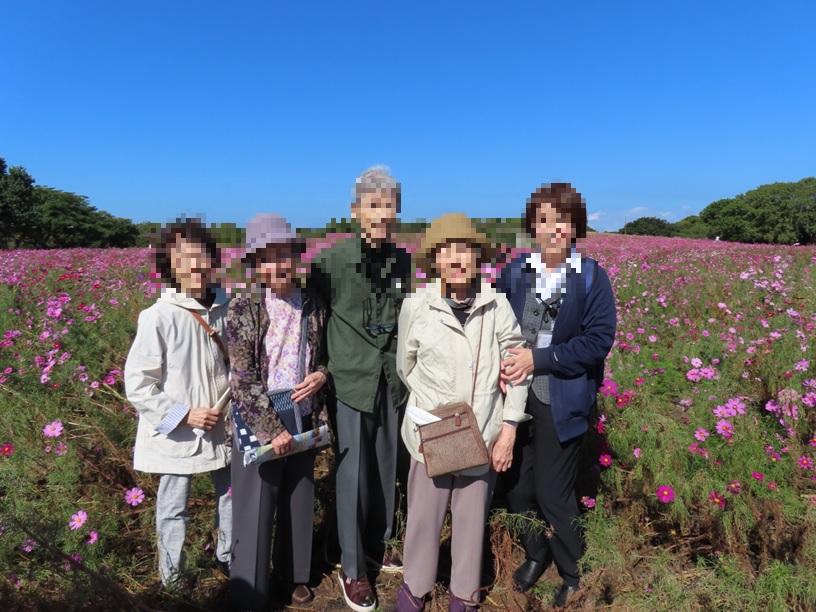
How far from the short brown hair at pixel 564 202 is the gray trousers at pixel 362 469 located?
96cm

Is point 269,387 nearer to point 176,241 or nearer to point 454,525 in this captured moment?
point 176,241

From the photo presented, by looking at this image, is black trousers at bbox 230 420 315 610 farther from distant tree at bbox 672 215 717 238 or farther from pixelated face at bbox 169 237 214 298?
distant tree at bbox 672 215 717 238

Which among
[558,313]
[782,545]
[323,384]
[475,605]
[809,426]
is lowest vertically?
[475,605]

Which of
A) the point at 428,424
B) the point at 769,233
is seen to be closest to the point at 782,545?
the point at 428,424

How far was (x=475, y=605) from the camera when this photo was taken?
Answer: 6.66 feet

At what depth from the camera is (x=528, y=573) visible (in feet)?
7.53

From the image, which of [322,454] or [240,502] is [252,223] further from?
[322,454]

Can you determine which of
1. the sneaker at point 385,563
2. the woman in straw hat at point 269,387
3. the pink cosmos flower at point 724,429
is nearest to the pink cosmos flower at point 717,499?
the pink cosmos flower at point 724,429

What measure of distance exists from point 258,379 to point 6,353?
321 centimetres

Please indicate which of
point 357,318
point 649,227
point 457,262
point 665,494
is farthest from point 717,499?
point 649,227

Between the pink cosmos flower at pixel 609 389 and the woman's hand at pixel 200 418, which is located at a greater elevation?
the woman's hand at pixel 200 418

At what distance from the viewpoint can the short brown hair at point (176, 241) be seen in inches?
71.1

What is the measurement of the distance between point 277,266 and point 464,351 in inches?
29.8

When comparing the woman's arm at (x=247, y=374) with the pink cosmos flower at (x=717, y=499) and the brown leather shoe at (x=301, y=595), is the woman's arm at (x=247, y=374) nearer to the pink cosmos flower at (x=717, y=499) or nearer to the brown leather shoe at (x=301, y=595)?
the brown leather shoe at (x=301, y=595)
